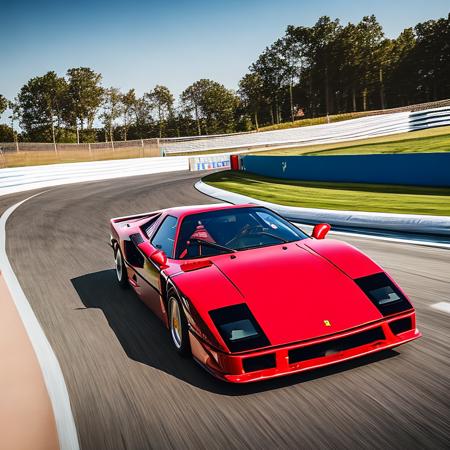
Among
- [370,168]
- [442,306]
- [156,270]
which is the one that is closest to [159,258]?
[156,270]

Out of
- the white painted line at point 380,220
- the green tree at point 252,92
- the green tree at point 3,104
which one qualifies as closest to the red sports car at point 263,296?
the white painted line at point 380,220

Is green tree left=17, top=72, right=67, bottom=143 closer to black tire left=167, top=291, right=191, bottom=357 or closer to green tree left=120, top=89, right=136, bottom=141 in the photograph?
green tree left=120, top=89, right=136, bottom=141

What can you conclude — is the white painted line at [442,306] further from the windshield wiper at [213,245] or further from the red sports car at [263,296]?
the windshield wiper at [213,245]

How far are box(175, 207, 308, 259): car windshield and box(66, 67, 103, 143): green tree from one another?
95485 millimetres

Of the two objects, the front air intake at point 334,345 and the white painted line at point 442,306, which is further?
the white painted line at point 442,306

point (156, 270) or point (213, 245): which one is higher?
point (213, 245)

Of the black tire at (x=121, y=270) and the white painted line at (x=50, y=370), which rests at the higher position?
the black tire at (x=121, y=270)

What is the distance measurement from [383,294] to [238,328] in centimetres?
113

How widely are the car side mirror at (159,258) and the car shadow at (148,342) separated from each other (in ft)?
2.18

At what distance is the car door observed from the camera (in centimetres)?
489

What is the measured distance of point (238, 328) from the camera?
140 inches

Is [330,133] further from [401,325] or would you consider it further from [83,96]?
[83,96]

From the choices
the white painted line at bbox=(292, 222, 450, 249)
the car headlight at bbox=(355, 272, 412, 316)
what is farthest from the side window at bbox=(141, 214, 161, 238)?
the white painted line at bbox=(292, 222, 450, 249)

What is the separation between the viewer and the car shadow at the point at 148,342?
3654 mm
